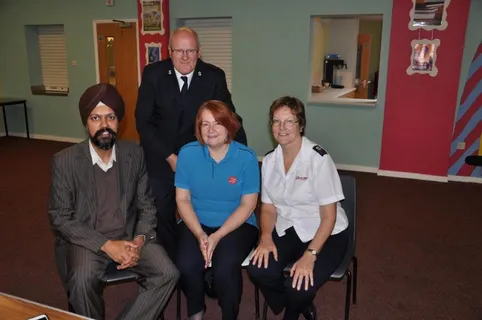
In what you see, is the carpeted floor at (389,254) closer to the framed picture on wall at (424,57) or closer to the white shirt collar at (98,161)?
the white shirt collar at (98,161)

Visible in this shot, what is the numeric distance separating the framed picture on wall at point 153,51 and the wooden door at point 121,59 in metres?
0.35

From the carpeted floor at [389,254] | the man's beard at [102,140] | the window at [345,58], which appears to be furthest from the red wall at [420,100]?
the man's beard at [102,140]

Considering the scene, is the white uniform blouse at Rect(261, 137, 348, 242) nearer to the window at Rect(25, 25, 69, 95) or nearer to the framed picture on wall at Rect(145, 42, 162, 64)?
the framed picture on wall at Rect(145, 42, 162, 64)

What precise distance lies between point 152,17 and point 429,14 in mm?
3601

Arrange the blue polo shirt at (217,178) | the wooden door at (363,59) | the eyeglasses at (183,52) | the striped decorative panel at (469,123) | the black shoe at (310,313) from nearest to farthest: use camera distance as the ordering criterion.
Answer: the blue polo shirt at (217,178) → the black shoe at (310,313) → the eyeglasses at (183,52) → the striped decorative panel at (469,123) → the wooden door at (363,59)

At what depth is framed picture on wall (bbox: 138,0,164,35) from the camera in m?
5.99

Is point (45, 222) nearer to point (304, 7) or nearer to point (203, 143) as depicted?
point (203, 143)

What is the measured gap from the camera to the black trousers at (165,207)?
101 inches

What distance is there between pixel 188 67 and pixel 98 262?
1159 millimetres

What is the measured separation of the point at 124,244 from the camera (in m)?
1.99

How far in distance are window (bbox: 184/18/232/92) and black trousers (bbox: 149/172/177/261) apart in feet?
12.4

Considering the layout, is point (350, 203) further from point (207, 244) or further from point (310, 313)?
point (207, 244)

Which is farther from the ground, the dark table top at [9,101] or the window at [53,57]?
the window at [53,57]

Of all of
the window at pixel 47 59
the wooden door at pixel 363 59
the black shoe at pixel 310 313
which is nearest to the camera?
the black shoe at pixel 310 313
